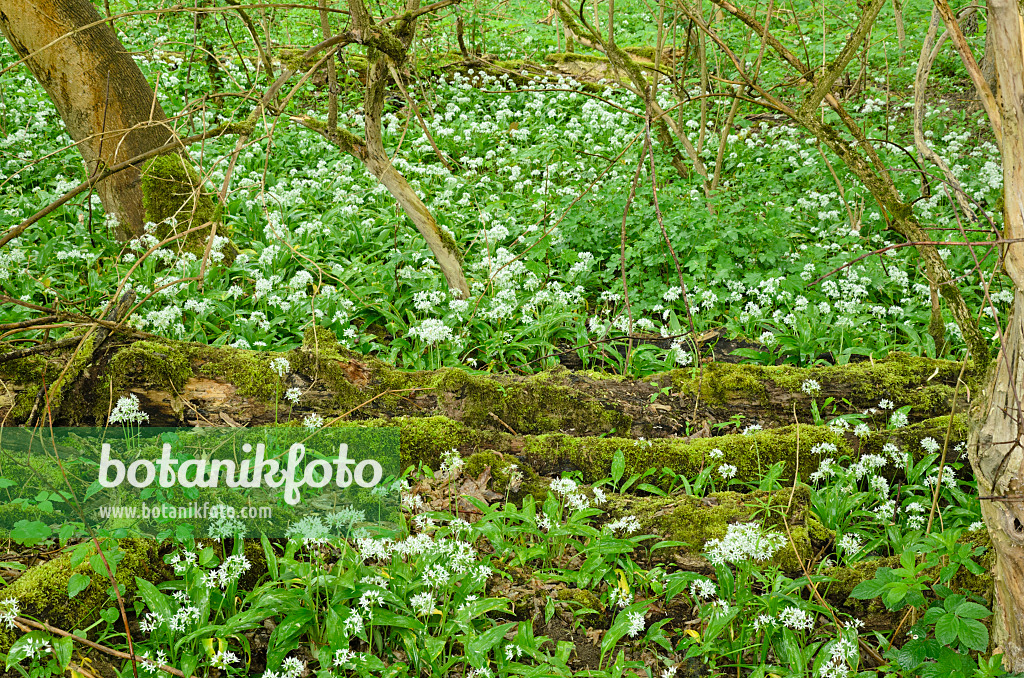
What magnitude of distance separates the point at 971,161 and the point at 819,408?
14.5ft

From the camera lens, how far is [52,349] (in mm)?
3301

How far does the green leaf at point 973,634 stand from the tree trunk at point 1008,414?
0.32 feet

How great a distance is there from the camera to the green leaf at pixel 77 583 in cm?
227

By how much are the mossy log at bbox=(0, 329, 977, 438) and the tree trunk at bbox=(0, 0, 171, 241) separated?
76.4 inches

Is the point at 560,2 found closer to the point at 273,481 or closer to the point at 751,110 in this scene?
the point at 273,481

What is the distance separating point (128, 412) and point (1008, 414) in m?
3.25

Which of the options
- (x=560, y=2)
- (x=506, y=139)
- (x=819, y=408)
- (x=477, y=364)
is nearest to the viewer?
(x=560, y=2)

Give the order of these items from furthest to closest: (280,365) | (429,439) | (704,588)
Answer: (280,365), (429,439), (704,588)

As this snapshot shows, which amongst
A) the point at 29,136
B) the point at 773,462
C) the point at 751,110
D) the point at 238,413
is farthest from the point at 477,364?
the point at 751,110

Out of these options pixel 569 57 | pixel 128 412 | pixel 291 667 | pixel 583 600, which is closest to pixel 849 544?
pixel 583 600

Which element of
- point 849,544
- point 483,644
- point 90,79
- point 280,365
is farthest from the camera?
point 90,79

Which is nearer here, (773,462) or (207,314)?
(773,462)

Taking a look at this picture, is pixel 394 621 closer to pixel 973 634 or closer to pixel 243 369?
pixel 243 369

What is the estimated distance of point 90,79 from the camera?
486cm
